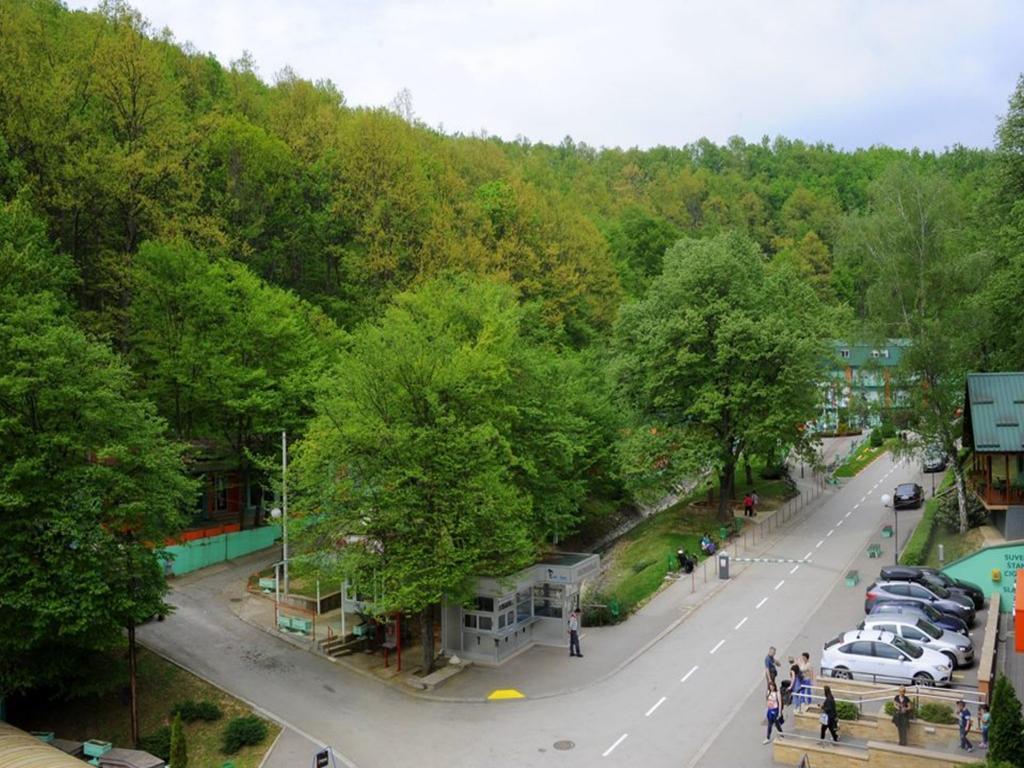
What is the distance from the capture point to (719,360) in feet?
146

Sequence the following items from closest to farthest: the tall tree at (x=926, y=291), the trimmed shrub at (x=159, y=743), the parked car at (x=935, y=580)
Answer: the trimmed shrub at (x=159, y=743) → the parked car at (x=935, y=580) → the tall tree at (x=926, y=291)

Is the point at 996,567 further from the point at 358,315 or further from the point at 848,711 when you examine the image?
the point at 358,315

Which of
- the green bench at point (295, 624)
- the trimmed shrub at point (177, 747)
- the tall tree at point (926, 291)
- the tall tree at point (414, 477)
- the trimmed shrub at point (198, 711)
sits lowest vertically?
the trimmed shrub at point (198, 711)

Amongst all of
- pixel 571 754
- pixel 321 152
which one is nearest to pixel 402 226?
pixel 321 152

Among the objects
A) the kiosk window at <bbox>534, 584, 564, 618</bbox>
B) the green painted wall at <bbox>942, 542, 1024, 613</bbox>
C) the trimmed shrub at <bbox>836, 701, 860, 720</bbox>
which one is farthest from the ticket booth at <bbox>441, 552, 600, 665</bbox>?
the green painted wall at <bbox>942, 542, 1024, 613</bbox>

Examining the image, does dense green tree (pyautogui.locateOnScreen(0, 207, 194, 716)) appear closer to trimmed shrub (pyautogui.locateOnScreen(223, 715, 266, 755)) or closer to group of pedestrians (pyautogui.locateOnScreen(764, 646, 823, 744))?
trimmed shrub (pyautogui.locateOnScreen(223, 715, 266, 755))

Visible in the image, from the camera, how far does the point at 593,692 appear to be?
26.7 m

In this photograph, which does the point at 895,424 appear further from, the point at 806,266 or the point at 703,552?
the point at 806,266

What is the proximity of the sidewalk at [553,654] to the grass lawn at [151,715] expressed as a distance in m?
4.37

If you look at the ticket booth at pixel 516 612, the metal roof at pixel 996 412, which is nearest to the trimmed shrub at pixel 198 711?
the ticket booth at pixel 516 612

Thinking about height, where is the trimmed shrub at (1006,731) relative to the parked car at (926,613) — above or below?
above

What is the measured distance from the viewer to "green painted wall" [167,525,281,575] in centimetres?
4034

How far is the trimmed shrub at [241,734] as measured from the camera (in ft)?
79.5

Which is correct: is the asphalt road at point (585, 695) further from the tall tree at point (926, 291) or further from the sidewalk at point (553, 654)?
the tall tree at point (926, 291)
